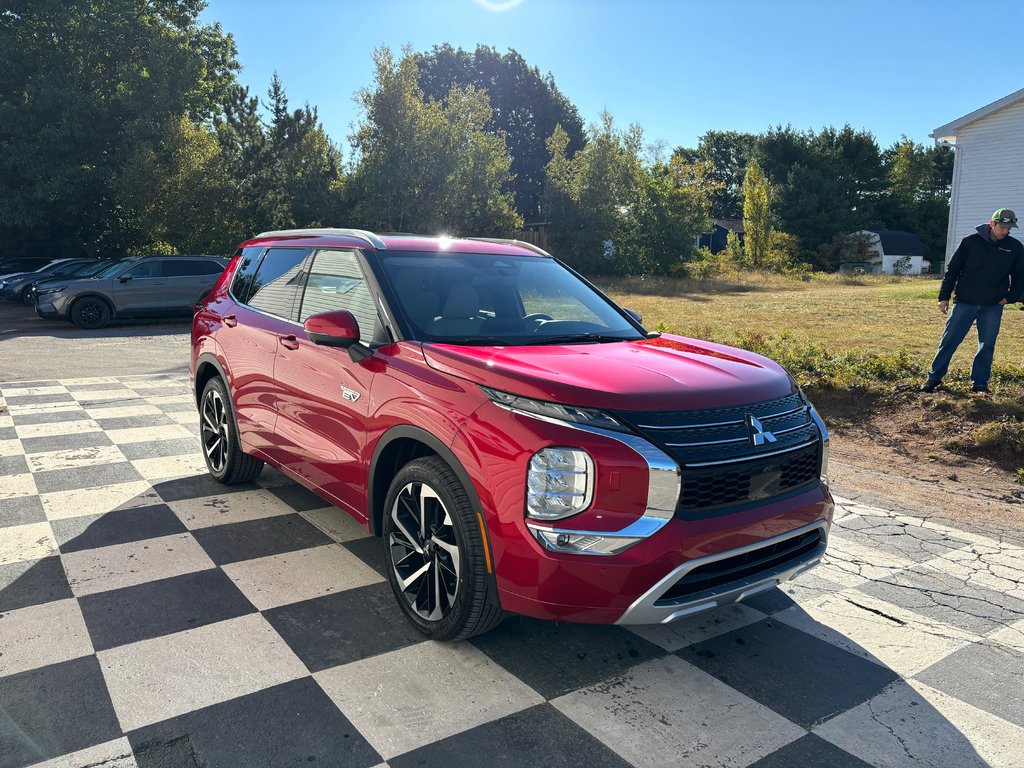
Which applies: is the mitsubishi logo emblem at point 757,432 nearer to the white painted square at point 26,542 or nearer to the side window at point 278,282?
the side window at point 278,282

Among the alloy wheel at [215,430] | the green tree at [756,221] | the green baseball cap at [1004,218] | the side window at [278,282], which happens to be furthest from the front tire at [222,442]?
the green tree at [756,221]

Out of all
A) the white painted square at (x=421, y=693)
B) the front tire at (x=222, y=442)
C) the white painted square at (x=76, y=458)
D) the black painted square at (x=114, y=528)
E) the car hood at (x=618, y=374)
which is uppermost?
the car hood at (x=618, y=374)

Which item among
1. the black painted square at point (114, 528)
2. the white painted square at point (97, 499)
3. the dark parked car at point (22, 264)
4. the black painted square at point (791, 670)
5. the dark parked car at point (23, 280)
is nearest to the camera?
the black painted square at point (791, 670)

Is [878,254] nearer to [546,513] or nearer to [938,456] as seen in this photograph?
[938,456]

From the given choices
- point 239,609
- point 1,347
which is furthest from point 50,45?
point 239,609

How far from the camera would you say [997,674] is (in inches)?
124

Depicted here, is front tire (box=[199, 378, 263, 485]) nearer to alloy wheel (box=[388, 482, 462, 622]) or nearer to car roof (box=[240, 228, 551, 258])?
car roof (box=[240, 228, 551, 258])

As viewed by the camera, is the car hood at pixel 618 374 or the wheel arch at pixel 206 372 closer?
the car hood at pixel 618 374

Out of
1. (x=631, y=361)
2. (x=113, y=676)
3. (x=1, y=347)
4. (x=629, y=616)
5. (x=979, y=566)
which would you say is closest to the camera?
(x=629, y=616)

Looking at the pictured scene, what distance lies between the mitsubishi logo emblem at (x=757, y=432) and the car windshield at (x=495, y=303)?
1.00 metres

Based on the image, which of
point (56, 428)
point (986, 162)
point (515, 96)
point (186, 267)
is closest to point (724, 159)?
point (515, 96)

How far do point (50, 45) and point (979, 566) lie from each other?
28528 millimetres

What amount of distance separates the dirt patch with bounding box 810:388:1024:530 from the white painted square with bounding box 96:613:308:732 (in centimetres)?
424

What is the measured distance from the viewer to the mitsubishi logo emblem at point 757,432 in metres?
3.06
